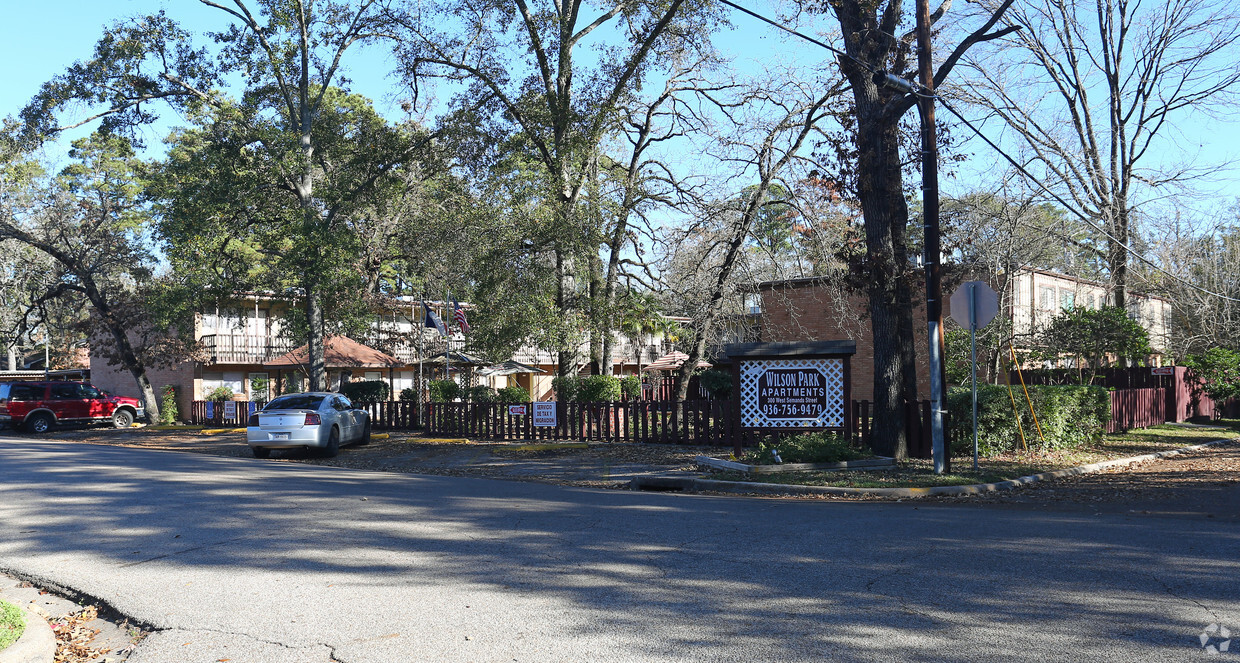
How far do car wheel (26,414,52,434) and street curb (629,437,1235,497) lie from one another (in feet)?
93.8

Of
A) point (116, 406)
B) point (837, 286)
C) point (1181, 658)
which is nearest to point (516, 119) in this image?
point (837, 286)

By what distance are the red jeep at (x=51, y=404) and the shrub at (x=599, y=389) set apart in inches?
868

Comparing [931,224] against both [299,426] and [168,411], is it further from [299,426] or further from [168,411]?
[168,411]

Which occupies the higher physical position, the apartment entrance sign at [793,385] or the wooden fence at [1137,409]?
the apartment entrance sign at [793,385]

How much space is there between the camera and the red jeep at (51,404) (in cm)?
3197

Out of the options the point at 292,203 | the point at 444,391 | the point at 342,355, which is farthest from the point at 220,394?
the point at 444,391

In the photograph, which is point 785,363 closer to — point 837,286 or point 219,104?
point 837,286

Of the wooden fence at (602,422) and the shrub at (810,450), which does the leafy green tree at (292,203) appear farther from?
the shrub at (810,450)

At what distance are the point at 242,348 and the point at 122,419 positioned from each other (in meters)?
6.37

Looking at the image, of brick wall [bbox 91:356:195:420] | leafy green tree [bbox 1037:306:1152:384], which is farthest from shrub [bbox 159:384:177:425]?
leafy green tree [bbox 1037:306:1152:384]

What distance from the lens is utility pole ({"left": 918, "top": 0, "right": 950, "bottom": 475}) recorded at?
13.5m

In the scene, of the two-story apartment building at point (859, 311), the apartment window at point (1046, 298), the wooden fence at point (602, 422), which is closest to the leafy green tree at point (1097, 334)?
the two-story apartment building at point (859, 311)

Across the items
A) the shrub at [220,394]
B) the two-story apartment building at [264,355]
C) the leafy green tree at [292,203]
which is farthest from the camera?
the shrub at [220,394]

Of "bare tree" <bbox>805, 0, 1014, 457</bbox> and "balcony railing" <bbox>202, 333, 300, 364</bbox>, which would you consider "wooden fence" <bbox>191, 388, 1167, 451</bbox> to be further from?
"balcony railing" <bbox>202, 333, 300, 364</bbox>
